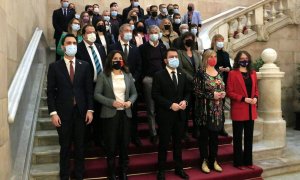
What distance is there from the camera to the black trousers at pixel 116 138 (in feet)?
14.5

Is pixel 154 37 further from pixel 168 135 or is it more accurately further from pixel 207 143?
pixel 207 143

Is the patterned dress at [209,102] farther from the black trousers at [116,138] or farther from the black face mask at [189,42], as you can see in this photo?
the black trousers at [116,138]

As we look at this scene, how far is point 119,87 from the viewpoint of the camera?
4.53 metres

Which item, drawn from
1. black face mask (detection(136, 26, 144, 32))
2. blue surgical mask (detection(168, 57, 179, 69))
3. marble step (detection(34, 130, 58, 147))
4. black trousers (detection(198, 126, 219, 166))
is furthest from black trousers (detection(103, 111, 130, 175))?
black face mask (detection(136, 26, 144, 32))

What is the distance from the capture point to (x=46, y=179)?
4410 mm

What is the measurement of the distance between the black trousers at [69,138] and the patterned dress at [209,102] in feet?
5.71

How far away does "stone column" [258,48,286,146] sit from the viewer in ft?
21.5

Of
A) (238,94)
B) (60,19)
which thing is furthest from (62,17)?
(238,94)

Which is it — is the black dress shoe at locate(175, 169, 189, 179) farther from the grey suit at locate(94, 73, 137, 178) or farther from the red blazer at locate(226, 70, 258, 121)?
the red blazer at locate(226, 70, 258, 121)

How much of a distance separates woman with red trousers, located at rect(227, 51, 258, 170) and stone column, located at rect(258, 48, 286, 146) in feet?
4.56

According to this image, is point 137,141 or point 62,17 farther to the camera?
point 62,17

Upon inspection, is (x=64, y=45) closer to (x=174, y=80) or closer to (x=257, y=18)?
(x=174, y=80)

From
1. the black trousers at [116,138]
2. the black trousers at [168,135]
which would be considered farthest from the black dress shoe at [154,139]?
the black trousers at [116,138]

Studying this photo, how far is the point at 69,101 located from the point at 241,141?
2.70m
